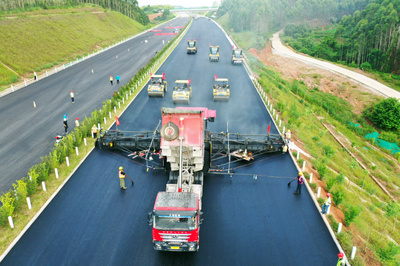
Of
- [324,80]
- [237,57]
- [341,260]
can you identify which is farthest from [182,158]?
[324,80]

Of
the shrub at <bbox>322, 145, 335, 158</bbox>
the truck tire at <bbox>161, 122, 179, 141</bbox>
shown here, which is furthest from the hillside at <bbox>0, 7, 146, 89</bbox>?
the shrub at <bbox>322, 145, 335, 158</bbox>

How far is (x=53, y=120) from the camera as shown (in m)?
29.2

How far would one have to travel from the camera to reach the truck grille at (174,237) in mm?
12422

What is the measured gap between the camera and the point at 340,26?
9725cm

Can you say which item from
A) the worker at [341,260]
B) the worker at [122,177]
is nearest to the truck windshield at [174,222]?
the worker at [341,260]

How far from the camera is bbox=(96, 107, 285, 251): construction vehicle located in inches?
492

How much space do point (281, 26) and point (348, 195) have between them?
12659 centimetres

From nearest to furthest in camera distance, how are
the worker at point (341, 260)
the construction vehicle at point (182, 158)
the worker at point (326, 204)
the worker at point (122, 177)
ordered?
the worker at point (341, 260)
the construction vehicle at point (182, 158)
the worker at point (326, 204)
the worker at point (122, 177)

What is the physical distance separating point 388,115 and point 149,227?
39.1m

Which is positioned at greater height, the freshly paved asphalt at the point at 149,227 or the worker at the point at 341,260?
the worker at the point at 341,260

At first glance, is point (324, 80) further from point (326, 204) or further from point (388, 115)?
point (326, 204)

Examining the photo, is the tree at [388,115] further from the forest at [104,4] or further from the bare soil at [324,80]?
the forest at [104,4]

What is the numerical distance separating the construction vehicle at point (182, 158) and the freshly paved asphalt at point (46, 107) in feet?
17.6

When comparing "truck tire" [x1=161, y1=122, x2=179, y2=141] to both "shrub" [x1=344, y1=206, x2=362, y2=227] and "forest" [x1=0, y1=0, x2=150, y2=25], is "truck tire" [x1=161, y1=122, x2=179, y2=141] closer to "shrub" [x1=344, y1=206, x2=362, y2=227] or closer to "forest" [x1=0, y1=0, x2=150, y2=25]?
"shrub" [x1=344, y1=206, x2=362, y2=227]
